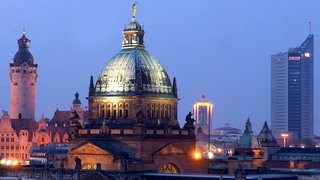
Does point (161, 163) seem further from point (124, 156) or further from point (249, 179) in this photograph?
point (249, 179)

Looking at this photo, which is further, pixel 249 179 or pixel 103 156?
pixel 103 156

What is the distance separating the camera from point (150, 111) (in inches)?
5837

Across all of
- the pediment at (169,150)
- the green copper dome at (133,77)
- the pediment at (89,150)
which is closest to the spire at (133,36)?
the green copper dome at (133,77)

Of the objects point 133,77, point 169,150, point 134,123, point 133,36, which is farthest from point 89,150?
point 133,36

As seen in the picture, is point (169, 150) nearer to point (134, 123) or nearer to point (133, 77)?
point (134, 123)

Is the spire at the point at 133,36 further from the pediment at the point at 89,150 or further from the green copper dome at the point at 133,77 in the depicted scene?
the pediment at the point at 89,150

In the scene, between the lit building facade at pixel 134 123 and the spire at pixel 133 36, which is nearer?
the lit building facade at pixel 134 123

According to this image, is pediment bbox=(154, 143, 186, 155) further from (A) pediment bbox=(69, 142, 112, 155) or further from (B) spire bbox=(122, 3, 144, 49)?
(B) spire bbox=(122, 3, 144, 49)

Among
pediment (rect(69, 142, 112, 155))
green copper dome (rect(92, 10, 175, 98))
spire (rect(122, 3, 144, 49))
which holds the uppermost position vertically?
spire (rect(122, 3, 144, 49))

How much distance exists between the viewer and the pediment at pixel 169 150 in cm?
14550

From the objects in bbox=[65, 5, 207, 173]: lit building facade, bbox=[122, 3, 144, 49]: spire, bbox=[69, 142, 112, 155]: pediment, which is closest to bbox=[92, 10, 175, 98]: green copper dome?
bbox=[65, 5, 207, 173]: lit building facade

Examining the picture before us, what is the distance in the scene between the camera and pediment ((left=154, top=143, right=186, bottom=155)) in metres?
146

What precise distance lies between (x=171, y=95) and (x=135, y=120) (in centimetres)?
801

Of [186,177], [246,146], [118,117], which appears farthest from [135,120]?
[246,146]
